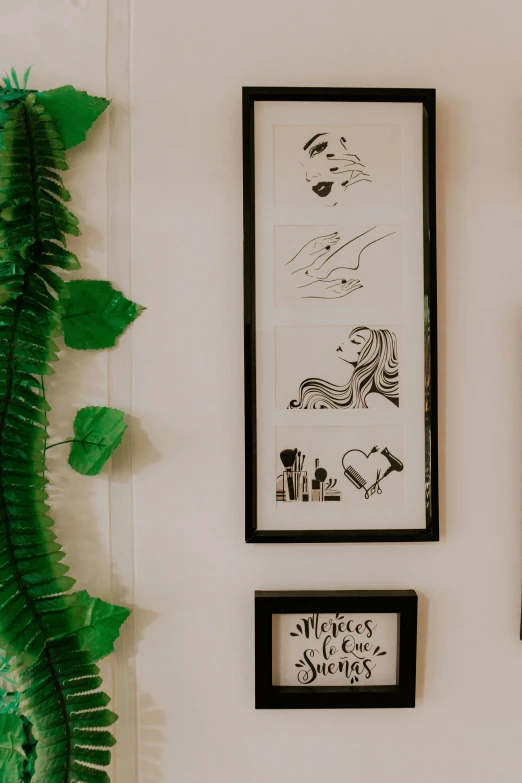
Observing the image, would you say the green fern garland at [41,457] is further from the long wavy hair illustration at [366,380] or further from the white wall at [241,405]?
the long wavy hair illustration at [366,380]

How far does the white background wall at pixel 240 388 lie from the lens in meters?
0.84

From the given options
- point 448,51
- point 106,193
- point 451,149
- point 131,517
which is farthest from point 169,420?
point 448,51

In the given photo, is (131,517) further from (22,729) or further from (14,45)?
(14,45)

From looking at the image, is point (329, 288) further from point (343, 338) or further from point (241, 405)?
point (241, 405)

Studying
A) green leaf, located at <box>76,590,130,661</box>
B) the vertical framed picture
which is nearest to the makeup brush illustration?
the vertical framed picture

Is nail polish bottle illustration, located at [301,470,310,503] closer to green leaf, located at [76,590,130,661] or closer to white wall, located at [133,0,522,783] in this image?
white wall, located at [133,0,522,783]

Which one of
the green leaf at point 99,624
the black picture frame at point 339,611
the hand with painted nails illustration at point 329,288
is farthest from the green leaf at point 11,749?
the hand with painted nails illustration at point 329,288

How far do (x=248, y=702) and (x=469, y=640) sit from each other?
14.6 inches

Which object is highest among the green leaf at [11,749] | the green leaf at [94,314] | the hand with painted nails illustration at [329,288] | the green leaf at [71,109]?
the green leaf at [71,109]

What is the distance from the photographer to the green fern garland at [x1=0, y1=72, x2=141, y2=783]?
750mm

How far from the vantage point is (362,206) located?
2.74 feet

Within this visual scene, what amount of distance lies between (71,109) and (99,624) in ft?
2.58

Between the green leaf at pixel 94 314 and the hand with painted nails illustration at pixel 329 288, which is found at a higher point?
the hand with painted nails illustration at pixel 329 288

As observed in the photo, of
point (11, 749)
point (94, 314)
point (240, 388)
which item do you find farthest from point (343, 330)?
point (11, 749)
